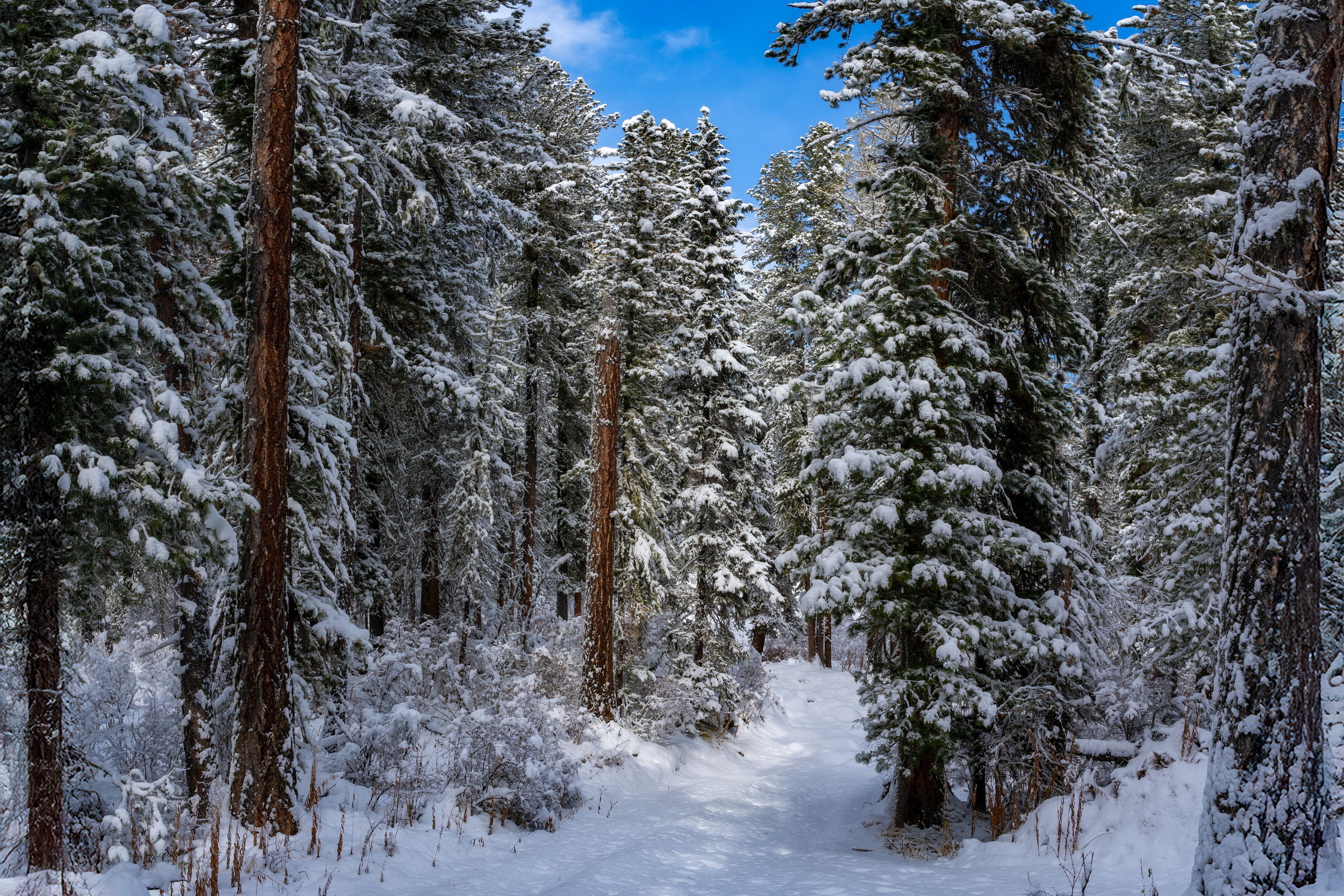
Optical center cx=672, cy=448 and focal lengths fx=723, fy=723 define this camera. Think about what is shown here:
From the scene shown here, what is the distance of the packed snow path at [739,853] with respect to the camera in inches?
261

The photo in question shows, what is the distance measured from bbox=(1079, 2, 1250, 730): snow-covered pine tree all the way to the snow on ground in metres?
2.47

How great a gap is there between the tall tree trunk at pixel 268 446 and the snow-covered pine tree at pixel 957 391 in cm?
604

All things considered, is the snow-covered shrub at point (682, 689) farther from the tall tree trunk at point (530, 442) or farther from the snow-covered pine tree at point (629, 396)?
the tall tree trunk at point (530, 442)

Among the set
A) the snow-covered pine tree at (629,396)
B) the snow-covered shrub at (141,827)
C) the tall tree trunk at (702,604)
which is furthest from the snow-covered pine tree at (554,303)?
the snow-covered shrub at (141,827)

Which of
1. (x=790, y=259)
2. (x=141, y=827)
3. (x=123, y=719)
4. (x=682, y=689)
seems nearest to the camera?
(x=141, y=827)

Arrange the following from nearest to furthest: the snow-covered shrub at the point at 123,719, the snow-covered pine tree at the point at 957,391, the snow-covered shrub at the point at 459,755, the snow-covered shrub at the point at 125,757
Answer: the snow-covered shrub at the point at 125,757
the snow-covered shrub at the point at 459,755
the snow-covered shrub at the point at 123,719
the snow-covered pine tree at the point at 957,391

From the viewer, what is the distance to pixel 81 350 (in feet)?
22.7

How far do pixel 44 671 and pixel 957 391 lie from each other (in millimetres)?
10707

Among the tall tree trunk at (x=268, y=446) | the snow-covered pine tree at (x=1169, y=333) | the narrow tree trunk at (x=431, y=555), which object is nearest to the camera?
the tall tree trunk at (x=268, y=446)

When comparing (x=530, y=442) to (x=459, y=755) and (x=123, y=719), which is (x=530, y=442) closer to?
(x=123, y=719)

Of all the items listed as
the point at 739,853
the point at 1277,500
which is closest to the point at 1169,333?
the point at 1277,500

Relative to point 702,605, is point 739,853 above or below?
below

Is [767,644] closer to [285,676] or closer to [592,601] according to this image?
[592,601]

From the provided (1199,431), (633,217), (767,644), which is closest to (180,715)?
(633,217)
